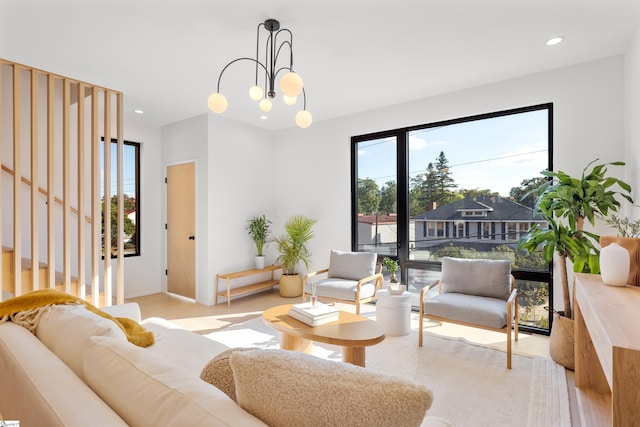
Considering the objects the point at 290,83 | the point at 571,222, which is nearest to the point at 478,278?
the point at 571,222

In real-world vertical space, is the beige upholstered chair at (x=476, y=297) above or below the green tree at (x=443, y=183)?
below

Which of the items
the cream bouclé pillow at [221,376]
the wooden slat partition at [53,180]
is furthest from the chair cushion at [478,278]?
the wooden slat partition at [53,180]

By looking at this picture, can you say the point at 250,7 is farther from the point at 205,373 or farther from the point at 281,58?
→ the point at 205,373

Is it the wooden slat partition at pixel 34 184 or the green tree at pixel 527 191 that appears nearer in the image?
the wooden slat partition at pixel 34 184

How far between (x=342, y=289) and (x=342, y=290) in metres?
0.01

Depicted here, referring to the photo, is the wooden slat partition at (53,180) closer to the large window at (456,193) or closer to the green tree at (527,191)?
the large window at (456,193)

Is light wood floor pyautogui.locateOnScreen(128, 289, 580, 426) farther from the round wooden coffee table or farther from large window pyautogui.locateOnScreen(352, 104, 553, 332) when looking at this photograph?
the round wooden coffee table

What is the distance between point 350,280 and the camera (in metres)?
4.13

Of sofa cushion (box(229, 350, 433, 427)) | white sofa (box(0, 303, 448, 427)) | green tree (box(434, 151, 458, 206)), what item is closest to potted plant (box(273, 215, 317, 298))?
green tree (box(434, 151, 458, 206))

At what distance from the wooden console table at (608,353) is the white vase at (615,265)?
5 centimetres

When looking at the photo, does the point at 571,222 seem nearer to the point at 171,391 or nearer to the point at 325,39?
the point at 325,39

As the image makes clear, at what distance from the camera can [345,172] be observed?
15.8 feet

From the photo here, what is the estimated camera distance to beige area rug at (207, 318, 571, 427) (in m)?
2.08

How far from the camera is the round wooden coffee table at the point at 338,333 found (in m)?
2.19
